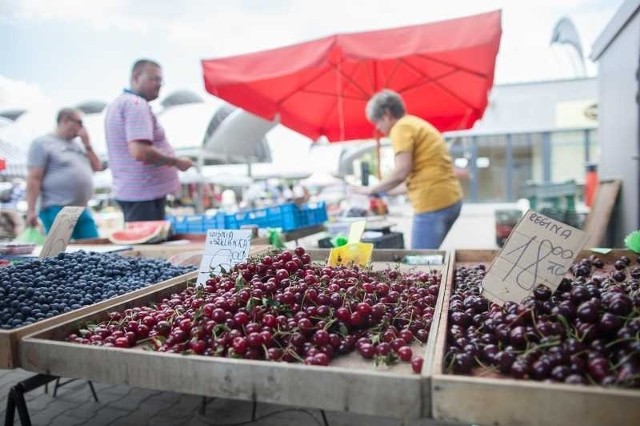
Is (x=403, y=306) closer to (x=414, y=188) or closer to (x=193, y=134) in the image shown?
(x=414, y=188)

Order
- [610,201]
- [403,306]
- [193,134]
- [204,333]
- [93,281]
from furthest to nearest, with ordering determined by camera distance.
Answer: [193,134] < [610,201] < [93,281] < [403,306] < [204,333]

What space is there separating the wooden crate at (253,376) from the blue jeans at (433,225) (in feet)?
7.42

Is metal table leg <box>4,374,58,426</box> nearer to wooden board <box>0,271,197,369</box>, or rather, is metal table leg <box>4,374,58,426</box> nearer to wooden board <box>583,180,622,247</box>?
wooden board <box>0,271,197,369</box>

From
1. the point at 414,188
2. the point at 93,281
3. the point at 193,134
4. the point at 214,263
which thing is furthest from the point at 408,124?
the point at 193,134

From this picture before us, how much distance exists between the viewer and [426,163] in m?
3.39

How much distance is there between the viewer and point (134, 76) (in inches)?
133

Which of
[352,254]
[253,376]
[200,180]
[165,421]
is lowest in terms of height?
[165,421]

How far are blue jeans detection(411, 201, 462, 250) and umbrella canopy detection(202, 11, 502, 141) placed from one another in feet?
4.15

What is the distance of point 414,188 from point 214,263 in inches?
80.9

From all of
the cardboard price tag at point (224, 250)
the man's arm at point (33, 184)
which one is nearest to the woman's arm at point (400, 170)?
the cardboard price tag at point (224, 250)

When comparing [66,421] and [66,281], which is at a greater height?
[66,281]

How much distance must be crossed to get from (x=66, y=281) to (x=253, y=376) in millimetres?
1156

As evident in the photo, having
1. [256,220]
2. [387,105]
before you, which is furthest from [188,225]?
[387,105]

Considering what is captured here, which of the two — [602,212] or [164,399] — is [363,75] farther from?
[164,399]
